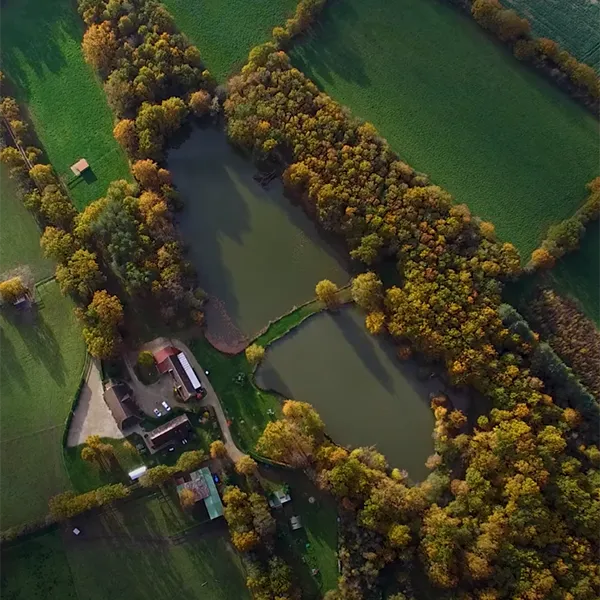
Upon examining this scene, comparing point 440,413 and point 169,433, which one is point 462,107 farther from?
point 169,433

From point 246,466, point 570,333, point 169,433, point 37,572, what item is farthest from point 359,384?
point 37,572

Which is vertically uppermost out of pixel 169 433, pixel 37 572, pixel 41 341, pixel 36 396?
pixel 41 341

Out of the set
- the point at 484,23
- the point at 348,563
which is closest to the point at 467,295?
the point at 348,563

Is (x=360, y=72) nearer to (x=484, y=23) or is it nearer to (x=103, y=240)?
(x=484, y=23)

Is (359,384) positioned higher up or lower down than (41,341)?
lower down

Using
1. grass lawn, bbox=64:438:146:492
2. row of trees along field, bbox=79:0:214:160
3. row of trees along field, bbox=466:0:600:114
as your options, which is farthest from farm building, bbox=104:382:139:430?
row of trees along field, bbox=466:0:600:114

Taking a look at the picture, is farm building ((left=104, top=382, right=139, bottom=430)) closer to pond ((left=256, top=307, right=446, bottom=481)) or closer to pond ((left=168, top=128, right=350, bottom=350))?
pond ((left=168, top=128, right=350, bottom=350))

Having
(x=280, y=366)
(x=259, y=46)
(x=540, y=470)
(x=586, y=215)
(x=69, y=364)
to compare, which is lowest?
(x=540, y=470)
